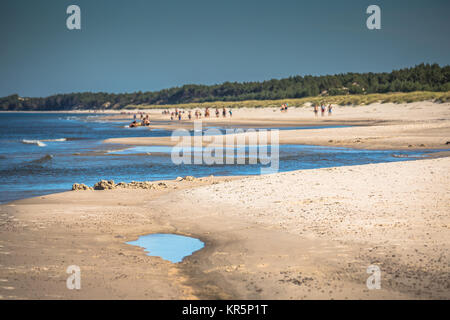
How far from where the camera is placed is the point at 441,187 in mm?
10656

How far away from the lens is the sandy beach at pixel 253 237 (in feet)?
20.1

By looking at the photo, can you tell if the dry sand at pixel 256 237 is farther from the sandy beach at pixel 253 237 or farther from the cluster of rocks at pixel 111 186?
the cluster of rocks at pixel 111 186

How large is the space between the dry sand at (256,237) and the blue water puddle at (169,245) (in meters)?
0.18

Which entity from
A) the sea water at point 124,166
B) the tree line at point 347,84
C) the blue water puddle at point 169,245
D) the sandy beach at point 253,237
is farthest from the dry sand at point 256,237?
the tree line at point 347,84

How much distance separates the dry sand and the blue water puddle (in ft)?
0.60

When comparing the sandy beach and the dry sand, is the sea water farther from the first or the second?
the dry sand

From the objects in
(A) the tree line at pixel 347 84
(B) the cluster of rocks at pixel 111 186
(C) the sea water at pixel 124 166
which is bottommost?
(C) the sea water at pixel 124 166

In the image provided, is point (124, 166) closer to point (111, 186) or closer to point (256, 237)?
point (111, 186)

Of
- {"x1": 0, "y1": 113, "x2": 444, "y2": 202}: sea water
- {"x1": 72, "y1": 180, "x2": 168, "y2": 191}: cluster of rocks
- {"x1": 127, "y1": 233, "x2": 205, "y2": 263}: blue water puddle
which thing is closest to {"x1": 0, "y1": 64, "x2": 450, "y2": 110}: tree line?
{"x1": 0, "y1": 113, "x2": 444, "y2": 202}: sea water

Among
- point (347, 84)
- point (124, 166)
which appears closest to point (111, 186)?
point (124, 166)

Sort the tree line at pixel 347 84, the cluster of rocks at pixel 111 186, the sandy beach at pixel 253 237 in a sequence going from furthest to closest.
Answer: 1. the tree line at pixel 347 84
2. the cluster of rocks at pixel 111 186
3. the sandy beach at pixel 253 237
